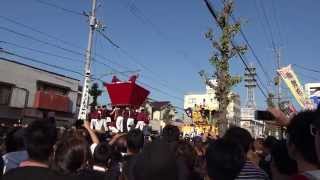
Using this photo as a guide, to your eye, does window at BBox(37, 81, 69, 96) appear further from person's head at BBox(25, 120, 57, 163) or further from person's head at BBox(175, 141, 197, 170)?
person's head at BBox(25, 120, 57, 163)

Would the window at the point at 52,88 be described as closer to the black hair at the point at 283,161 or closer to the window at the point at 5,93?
the window at the point at 5,93

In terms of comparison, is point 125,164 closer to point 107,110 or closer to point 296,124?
point 296,124

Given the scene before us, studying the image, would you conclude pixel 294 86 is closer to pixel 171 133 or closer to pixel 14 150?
pixel 171 133

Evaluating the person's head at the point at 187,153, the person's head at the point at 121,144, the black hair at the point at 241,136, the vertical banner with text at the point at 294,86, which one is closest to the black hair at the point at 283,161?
the black hair at the point at 241,136

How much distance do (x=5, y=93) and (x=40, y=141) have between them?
29.1m

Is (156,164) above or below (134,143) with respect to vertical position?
below

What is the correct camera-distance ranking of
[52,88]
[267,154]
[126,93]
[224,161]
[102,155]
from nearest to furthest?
[224,161] → [102,155] → [267,154] → [126,93] → [52,88]

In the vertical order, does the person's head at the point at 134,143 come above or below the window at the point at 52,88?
below

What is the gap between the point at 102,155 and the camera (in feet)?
14.5

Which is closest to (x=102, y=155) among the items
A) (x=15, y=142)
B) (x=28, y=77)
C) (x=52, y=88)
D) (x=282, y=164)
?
(x=15, y=142)

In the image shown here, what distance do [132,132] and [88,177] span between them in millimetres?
1258

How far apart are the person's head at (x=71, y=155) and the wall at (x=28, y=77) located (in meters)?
28.4

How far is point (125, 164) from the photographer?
4.17 metres

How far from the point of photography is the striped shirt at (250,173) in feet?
10.2
